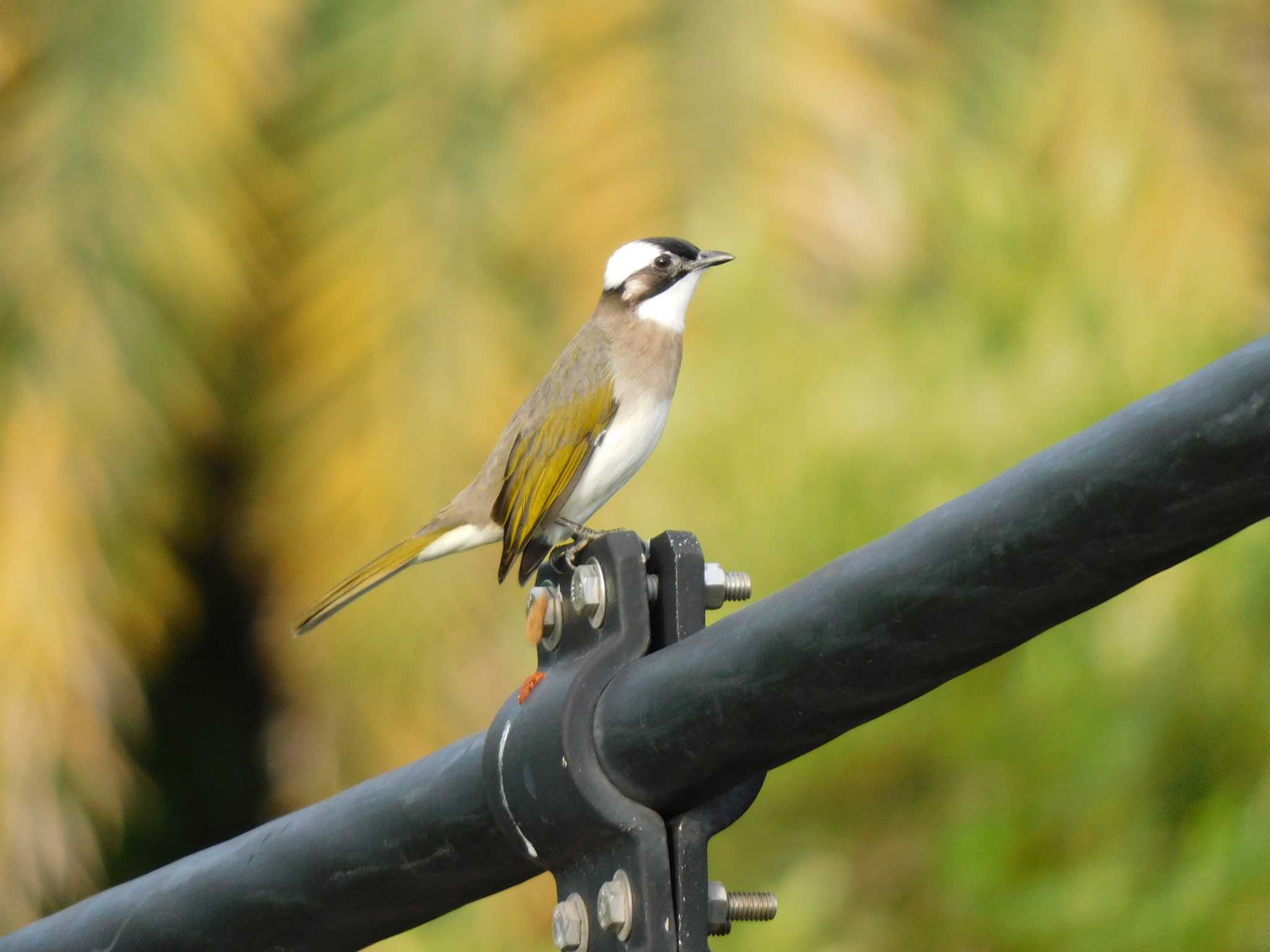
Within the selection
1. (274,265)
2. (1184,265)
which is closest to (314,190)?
(274,265)

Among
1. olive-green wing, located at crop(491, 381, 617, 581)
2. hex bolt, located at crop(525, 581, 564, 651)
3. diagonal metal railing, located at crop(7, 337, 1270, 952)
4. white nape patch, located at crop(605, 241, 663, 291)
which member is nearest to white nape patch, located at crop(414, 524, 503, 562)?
olive-green wing, located at crop(491, 381, 617, 581)

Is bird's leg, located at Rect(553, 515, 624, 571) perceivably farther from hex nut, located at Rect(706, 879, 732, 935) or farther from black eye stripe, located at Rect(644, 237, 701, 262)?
black eye stripe, located at Rect(644, 237, 701, 262)

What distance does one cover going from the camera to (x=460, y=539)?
580 cm

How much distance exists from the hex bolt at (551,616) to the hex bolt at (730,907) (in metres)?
0.40

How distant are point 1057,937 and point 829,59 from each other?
12.8 ft

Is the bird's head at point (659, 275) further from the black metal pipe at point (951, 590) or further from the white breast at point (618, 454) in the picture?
the black metal pipe at point (951, 590)

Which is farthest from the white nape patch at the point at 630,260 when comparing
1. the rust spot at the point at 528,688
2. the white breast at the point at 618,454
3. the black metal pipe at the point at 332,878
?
the rust spot at the point at 528,688

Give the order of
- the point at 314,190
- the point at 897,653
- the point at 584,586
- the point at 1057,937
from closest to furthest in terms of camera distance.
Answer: the point at 897,653
the point at 584,586
the point at 1057,937
the point at 314,190

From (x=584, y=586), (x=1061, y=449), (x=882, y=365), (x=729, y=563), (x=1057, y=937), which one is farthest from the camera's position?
(x=882, y=365)

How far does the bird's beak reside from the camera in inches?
242

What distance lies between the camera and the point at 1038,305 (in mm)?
8109

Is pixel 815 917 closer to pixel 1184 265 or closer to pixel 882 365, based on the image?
pixel 882 365

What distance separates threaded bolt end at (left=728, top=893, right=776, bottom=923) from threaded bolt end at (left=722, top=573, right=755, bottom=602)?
15.6 inches

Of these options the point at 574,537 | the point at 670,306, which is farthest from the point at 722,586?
the point at 670,306
